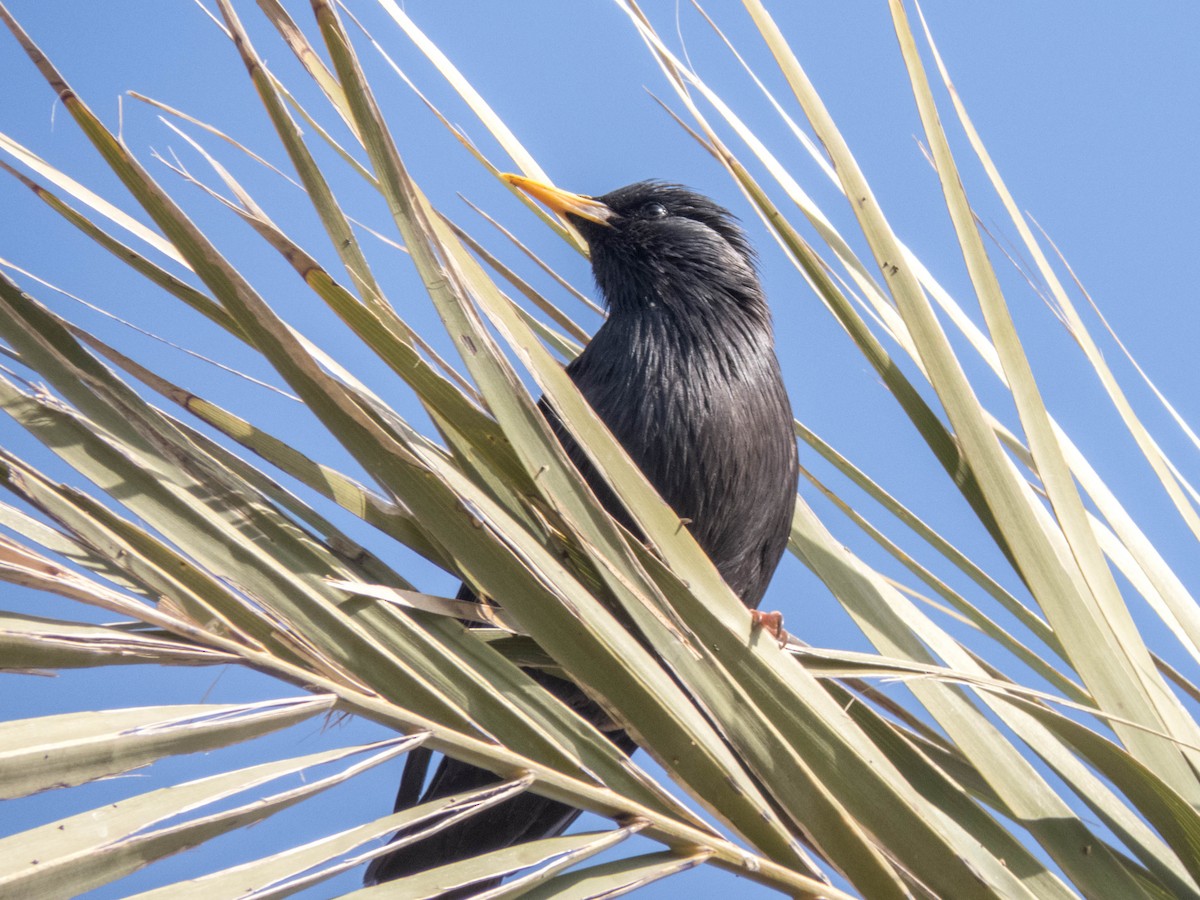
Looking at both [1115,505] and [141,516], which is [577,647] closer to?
[141,516]

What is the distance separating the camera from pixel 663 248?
2.32 m

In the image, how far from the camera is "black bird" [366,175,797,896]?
1854 mm

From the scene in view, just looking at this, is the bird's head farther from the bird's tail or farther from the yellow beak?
the bird's tail

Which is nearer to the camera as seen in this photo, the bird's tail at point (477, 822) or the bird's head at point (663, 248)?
the bird's tail at point (477, 822)

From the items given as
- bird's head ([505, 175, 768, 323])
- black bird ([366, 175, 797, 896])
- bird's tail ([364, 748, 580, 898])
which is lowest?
bird's tail ([364, 748, 580, 898])

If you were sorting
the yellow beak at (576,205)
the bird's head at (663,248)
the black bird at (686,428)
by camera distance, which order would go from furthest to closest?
the yellow beak at (576,205)
the bird's head at (663,248)
the black bird at (686,428)

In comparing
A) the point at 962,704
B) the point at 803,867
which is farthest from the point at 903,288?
the point at 803,867

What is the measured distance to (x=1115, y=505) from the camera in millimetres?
1504

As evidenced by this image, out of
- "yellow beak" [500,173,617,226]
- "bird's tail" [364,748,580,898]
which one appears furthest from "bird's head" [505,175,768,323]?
"bird's tail" [364,748,580,898]

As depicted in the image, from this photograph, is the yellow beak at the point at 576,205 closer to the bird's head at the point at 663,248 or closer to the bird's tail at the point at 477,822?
the bird's head at the point at 663,248

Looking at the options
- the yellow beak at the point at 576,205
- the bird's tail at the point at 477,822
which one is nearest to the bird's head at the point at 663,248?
the yellow beak at the point at 576,205

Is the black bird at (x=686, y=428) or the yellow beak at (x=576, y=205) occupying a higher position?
the yellow beak at (x=576, y=205)

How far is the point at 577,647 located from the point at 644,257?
1.47 metres

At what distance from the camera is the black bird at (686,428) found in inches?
73.0
